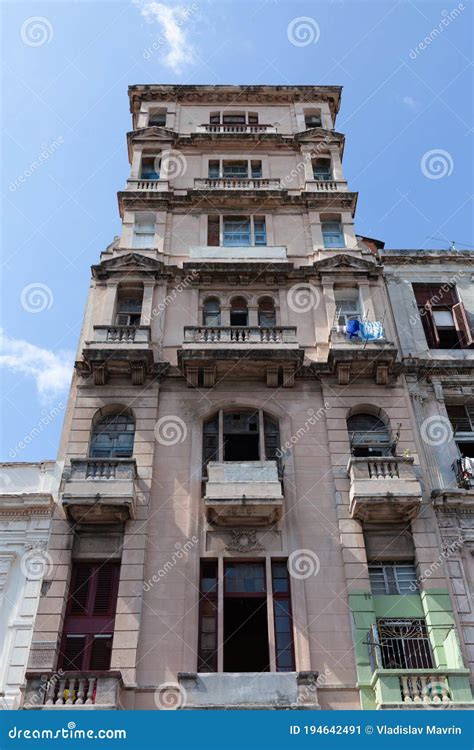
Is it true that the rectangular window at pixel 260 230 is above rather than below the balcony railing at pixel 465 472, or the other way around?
above

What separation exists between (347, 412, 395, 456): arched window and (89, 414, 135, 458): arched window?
6.94 metres

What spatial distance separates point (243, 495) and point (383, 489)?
12.7ft

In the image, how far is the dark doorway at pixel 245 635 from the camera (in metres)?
19.4

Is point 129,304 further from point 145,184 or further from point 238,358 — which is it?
point 145,184

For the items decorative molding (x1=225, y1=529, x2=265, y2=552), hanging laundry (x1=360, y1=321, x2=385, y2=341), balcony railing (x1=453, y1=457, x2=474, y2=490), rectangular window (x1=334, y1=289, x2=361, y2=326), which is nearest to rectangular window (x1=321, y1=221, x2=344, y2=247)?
rectangular window (x1=334, y1=289, x2=361, y2=326)

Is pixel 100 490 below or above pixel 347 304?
below

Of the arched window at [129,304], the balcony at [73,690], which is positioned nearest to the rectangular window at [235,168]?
the arched window at [129,304]

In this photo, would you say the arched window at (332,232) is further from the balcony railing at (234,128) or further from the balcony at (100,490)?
the balcony at (100,490)

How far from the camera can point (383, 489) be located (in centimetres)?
2020

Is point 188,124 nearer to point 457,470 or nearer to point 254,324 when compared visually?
point 254,324

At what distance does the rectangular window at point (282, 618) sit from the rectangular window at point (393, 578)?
236 centimetres

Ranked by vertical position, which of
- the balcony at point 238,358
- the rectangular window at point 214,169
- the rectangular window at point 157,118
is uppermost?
the rectangular window at point 157,118

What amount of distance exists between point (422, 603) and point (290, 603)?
3.44 m

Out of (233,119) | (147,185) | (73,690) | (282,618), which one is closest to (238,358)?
(282,618)
